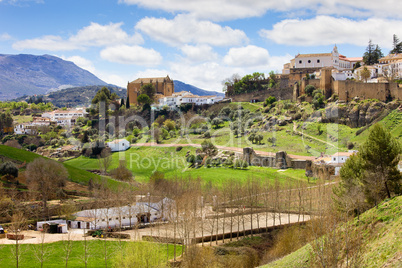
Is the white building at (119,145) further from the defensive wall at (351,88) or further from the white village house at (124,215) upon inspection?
the white village house at (124,215)

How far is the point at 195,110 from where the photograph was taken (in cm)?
10538

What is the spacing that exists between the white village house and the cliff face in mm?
37517

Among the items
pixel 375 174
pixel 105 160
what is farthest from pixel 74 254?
pixel 105 160

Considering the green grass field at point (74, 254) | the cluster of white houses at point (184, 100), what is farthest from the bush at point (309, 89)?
the green grass field at point (74, 254)

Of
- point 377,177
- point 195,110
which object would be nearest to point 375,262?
point 377,177

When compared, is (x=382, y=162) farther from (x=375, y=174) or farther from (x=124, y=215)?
(x=124, y=215)

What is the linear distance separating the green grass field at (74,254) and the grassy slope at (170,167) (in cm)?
2151

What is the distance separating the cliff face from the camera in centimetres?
6638

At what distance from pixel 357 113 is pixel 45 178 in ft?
154

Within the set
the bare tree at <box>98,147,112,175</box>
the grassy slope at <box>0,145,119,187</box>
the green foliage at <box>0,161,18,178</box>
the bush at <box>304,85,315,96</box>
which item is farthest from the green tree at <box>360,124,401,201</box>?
the bush at <box>304,85,315,96</box>

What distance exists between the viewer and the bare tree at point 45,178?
144ft

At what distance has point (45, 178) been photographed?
44.5 metres

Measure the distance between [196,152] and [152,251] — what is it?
43.8m

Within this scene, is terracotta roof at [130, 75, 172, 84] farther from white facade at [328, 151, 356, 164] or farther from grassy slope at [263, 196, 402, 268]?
grassy slope at [263, 196, 402, 268]
